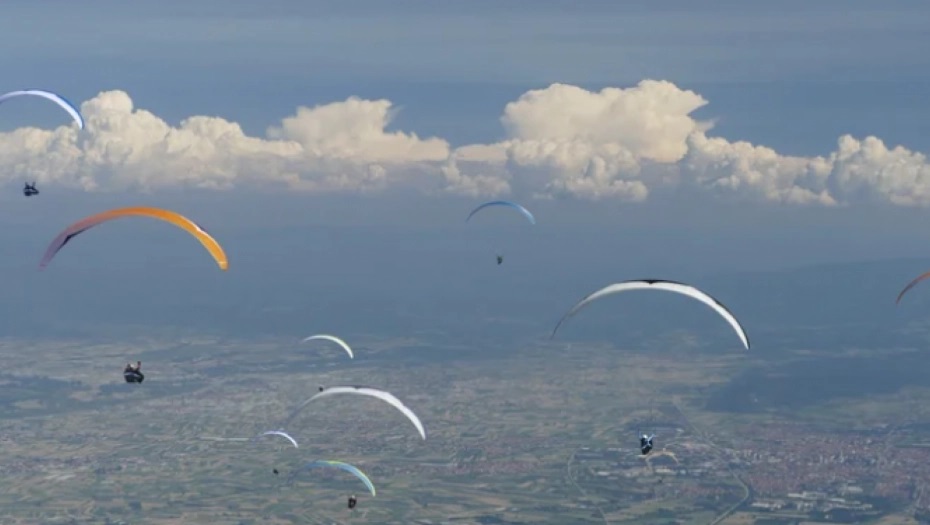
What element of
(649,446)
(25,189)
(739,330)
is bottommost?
(649,446)

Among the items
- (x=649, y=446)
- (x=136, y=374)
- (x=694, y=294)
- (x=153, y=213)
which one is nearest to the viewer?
(x=694, y=294)

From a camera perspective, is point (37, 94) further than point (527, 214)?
No

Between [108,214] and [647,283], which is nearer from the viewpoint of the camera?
[647,283]

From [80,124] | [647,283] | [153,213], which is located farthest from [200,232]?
[647,283]

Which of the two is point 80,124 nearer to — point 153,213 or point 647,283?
point 153,213

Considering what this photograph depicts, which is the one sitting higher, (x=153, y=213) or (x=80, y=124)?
(x=80, y=124)

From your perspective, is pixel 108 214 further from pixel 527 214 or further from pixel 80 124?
pixel 527 214

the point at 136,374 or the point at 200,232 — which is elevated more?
the point at 200,232

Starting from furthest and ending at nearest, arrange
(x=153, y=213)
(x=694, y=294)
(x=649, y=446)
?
(x=649, y=446) < (x=153, y=213) < (x=694, y=294)

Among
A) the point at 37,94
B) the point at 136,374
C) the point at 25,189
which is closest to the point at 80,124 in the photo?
the point at 37,94
